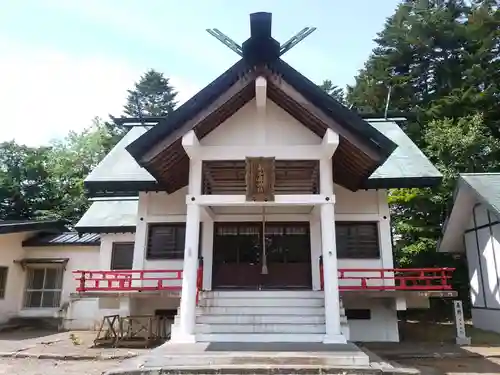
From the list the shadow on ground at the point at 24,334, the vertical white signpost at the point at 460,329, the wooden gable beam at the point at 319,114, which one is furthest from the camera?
the shadow on ground at the point at 24,334

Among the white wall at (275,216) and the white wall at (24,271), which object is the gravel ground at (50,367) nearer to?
the white wall at (275,216)

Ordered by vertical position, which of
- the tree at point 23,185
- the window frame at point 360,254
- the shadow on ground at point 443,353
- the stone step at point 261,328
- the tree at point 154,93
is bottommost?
the shadow on ground at point 443,353

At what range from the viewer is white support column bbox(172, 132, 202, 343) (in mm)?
7289

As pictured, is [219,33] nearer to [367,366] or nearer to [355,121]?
[355,121]

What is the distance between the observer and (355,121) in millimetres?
7645

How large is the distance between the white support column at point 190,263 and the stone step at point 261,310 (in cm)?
86

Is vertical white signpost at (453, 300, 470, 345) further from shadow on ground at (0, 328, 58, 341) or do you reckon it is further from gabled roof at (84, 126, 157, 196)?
shadow on ground at (0, 328, 58, 341)

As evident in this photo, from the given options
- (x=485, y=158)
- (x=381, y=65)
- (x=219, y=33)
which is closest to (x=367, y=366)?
(x=219, y=33)

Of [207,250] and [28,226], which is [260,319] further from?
[28,226]

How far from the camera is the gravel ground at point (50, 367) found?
6.94m

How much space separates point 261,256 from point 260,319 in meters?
2.59

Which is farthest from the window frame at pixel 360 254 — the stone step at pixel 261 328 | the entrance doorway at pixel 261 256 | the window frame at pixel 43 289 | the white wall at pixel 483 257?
the window frame at pixel 43 289

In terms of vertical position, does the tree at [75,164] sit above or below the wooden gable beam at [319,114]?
above

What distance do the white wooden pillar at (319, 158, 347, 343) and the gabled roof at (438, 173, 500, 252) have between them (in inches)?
250
